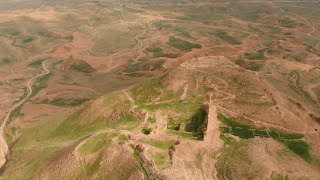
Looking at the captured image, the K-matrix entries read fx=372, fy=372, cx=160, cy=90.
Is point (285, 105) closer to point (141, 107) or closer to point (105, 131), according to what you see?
point (141, 107)

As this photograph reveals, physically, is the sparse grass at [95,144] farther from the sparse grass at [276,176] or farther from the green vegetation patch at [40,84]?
the green vegetation patch at [40,84]

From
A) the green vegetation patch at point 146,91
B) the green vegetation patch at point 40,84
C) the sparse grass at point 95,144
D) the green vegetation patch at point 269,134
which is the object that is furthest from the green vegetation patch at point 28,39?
the green vegetation patch at point 269,134

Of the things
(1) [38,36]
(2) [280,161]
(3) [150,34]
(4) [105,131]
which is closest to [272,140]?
(2) [280,161]

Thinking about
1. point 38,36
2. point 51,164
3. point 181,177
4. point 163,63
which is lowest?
point 38,36

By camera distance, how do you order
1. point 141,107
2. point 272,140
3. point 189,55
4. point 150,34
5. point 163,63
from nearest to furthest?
point 272,140 < point 141,107 < point 163,63 < point 189,55 < point 150,34

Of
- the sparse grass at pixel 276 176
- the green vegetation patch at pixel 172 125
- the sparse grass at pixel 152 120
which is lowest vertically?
the green vegetation patch at pixel 172 125

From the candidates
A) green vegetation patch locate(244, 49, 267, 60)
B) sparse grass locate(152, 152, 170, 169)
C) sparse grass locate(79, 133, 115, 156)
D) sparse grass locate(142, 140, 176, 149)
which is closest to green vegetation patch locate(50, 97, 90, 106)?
sparse grass locate(79, 133, 115, 156)
